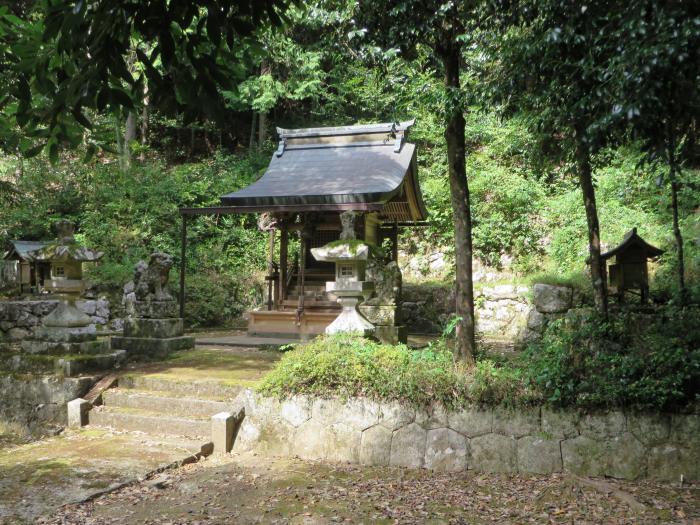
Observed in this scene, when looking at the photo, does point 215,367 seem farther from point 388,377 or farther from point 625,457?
point 625,457

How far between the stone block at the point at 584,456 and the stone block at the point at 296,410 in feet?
8.39

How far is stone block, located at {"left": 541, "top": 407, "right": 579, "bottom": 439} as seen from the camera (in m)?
4.98

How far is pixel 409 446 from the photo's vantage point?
5.38 m

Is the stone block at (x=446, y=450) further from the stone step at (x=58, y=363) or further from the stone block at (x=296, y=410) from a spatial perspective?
the stone step at (x=58, y=363)

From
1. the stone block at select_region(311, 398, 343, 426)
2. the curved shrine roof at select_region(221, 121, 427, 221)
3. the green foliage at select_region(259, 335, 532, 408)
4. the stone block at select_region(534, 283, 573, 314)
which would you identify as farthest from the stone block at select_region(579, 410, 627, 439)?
the stone block at select_region(534, 283, 573, 314)

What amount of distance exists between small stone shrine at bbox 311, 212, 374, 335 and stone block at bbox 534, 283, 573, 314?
18.4ft

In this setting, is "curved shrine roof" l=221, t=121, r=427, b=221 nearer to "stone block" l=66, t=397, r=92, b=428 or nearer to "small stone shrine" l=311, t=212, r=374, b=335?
"small stone shrine" l=311, t=212, r=374, b=335

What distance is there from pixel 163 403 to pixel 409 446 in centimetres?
323

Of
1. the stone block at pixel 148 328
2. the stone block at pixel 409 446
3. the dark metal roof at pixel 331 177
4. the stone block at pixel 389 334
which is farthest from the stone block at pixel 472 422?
the dark metal roof at pixel 331 177

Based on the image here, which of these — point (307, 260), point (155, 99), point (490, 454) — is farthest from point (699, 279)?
point (155, 99)

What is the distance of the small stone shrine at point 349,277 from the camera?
22.8 ft

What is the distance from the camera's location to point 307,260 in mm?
14164

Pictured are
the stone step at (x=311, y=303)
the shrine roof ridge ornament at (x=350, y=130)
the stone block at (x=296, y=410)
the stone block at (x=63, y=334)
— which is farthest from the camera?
the shrine roof ridge ornament at (x=350, y=130)

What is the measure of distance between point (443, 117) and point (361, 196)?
468cm
